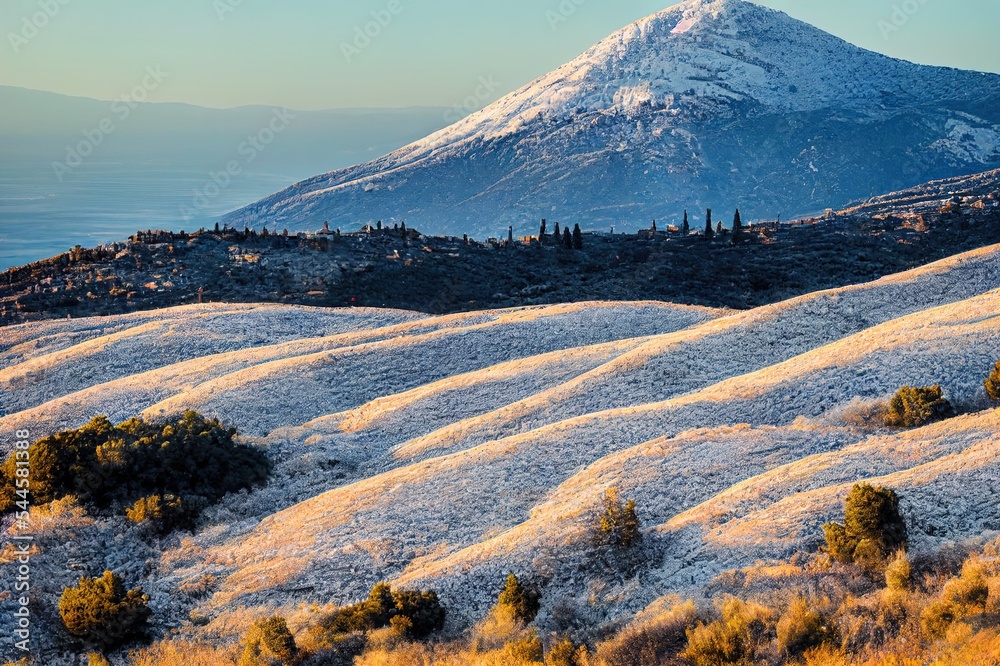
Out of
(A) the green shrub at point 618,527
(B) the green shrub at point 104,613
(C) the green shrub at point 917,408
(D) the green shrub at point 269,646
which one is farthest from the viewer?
(C) the green shrub at point 917,408

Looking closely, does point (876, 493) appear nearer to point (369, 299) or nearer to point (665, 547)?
point (665, 547)

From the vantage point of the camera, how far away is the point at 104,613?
791 inches

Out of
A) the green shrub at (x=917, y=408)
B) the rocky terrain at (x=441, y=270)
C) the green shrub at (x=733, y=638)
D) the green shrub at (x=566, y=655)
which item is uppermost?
the rocky terrain at (x=441, y=270)

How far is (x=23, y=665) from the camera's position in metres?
19.1

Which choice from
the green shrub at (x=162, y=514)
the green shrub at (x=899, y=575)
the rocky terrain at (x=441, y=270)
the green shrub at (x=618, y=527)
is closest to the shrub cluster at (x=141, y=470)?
the green shrub at (x=162, y=514)

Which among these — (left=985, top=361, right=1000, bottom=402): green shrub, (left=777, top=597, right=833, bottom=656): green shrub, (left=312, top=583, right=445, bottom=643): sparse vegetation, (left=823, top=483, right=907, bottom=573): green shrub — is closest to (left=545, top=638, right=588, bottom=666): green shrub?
(left=312, top=583, right=445, bottom=643): sparse vegetation

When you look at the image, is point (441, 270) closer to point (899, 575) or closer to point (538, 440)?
point (538, 440)

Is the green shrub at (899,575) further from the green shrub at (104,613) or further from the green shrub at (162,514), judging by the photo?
the green shrub at (162,514)

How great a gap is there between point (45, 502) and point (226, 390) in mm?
10981

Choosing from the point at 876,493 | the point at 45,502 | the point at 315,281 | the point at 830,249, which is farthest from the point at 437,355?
the point at 830,249

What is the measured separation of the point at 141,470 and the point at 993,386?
93.9ft

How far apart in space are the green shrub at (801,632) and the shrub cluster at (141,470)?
18491 millimetres

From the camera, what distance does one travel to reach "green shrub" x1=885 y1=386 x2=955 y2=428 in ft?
84.7

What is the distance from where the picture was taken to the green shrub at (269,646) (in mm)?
18406
